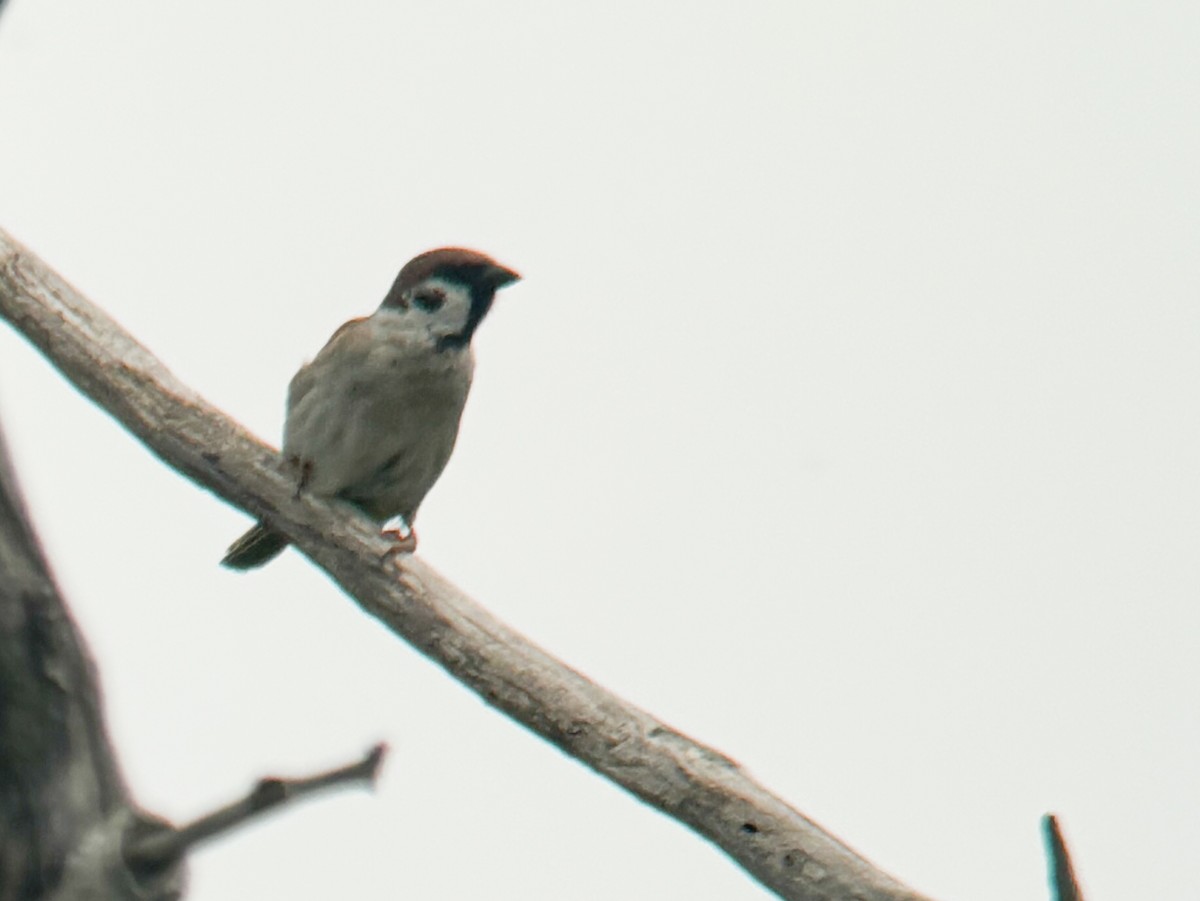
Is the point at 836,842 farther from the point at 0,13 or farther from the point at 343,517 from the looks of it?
the point at 0,13

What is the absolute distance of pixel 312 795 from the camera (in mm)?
Result: 1664

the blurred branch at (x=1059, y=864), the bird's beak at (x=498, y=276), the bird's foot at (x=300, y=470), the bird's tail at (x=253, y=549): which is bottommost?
the bird's tail at (x=253, y=549)

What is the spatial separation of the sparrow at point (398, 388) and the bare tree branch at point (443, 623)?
24.6 inches

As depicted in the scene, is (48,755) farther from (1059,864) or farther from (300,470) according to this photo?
(300,470)

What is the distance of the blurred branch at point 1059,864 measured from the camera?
260cm

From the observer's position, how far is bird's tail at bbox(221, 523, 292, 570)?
5.99 m

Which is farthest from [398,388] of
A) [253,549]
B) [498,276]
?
[253,549]

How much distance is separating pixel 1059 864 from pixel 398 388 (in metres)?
3.40

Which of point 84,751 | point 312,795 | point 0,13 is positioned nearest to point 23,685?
point 84,751

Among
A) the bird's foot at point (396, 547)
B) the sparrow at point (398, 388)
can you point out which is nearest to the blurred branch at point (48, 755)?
the bird's foot at point (396, 547)

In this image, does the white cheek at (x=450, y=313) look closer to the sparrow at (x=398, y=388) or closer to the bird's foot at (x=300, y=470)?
the sparrow at (x=398, y=388)

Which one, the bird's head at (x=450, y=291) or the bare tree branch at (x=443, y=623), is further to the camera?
the bird's head at (x=450, y=291)

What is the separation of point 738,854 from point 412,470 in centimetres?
227

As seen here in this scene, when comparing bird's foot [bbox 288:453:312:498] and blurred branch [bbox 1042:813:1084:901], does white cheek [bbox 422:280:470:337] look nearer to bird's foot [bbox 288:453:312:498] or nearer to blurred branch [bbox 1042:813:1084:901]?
bird's foot [bbox 288:453:312:498]
